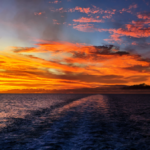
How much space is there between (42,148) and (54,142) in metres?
1.84

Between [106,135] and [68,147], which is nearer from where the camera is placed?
[68,147]

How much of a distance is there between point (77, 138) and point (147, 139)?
23.4 ft

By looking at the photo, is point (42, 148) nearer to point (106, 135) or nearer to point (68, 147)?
point (68, 147)

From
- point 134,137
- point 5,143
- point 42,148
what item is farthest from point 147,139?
point 5,143

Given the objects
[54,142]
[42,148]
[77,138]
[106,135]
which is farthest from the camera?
[106,135]

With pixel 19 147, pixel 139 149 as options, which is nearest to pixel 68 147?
pixel 19 147

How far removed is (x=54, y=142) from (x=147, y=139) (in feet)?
30.9

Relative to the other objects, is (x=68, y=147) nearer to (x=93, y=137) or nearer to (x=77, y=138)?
(x=77, y=138)

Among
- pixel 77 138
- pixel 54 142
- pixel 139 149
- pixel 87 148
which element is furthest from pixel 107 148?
pixel 54 142

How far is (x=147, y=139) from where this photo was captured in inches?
631

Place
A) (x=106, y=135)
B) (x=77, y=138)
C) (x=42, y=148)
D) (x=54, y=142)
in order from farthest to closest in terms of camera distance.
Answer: (x=106, y=135), (x=77, y=138), (x=54, y=142), (x=42, y=148)

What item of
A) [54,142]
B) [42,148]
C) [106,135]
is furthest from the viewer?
[106,135]

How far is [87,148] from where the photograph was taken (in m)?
12.9

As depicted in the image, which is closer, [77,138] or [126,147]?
[126,147]
